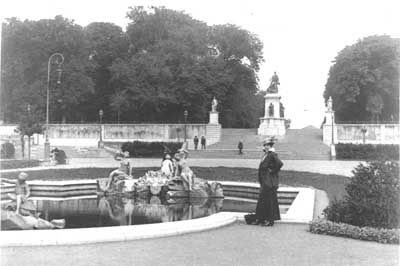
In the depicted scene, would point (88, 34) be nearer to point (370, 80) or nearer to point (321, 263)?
point (370, 80)

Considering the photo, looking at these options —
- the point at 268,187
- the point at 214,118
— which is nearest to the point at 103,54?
the point at 214,118

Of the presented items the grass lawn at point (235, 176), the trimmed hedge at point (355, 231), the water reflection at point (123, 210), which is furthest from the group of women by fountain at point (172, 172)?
the trimmed hedge at point (355, 231)

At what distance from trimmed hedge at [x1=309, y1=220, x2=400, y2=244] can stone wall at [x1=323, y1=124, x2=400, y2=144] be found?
41.8 meters

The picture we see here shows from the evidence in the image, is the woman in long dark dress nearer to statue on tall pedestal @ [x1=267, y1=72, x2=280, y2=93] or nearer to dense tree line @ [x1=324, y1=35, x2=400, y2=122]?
dense tree line @ [x1=324, y1=35, x2=400, y2=122]

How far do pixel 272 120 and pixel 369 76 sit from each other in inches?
401

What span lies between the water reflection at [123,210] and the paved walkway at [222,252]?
3.34 meters

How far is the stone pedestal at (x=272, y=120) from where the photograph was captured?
55375 millimetres

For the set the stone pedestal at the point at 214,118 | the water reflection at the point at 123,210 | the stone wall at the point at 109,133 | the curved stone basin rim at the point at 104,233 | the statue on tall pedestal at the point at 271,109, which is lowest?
the water reflection at the point at 123,210

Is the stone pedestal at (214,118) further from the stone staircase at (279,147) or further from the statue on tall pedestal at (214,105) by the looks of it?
the stone staircase at (279,147)

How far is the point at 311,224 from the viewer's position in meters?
10.5

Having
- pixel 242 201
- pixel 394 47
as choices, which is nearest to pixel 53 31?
pixel 394 47

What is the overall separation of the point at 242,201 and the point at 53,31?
134 ft

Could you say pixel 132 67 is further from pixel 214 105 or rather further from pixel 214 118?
pixel 214 118

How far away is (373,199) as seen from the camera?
10.3 meters
